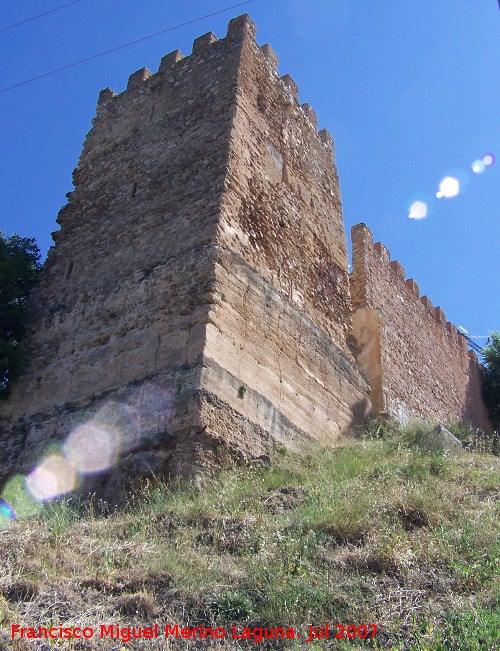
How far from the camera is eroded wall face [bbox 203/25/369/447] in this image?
7816 millimetres

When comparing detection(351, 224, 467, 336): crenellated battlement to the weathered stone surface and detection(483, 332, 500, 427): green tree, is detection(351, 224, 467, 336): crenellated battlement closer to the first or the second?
detection(483, 332, 500, 427): green tree

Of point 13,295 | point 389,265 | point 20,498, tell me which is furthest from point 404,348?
point 20,498

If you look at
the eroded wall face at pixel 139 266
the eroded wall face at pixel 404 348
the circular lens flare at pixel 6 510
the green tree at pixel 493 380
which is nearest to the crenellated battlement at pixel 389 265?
the eroded wall face at pixel 404 348

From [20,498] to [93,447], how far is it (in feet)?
2.96

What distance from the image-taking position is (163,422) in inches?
274

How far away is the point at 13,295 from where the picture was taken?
31.4 ft

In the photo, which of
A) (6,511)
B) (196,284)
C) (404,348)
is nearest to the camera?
(6,511)

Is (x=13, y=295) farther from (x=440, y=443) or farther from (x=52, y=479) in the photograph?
(x=440, y=443)

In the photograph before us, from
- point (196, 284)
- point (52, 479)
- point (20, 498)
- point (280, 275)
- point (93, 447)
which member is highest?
point (280, 275)

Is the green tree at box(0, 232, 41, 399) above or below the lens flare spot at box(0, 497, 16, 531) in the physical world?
above

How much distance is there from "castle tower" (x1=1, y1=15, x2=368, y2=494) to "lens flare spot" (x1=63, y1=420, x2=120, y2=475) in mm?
50

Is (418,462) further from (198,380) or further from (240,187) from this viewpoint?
(240,187)

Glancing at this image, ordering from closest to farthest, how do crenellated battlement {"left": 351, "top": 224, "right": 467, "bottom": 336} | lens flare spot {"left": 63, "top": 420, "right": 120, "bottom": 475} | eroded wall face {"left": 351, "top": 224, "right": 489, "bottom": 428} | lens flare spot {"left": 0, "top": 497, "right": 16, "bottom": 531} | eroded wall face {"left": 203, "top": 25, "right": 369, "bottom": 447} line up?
1. lens flare spot {"left": 0, "top": 497, "right": 16, "bottom": 531}
2. lens flare spot {"left": 63, "top": 420, "right": 120, "bottom": 475}
3. eroded wall face {"left": 203, "top": 25, "right": 369, "bottom": 447}
4. eroded wall face {"left": 351, "top": 224, "right": 489, "bottom": 428}
5. crenellated battlement {"left": 351, "top": 224, "right": 467, "bottom": 336}

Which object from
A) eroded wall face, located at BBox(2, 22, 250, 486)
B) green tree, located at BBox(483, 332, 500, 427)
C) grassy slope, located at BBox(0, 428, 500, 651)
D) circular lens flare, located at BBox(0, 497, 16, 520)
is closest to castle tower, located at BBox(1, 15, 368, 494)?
eroded wall face, located at BBox(2, 22, 250, 486)
